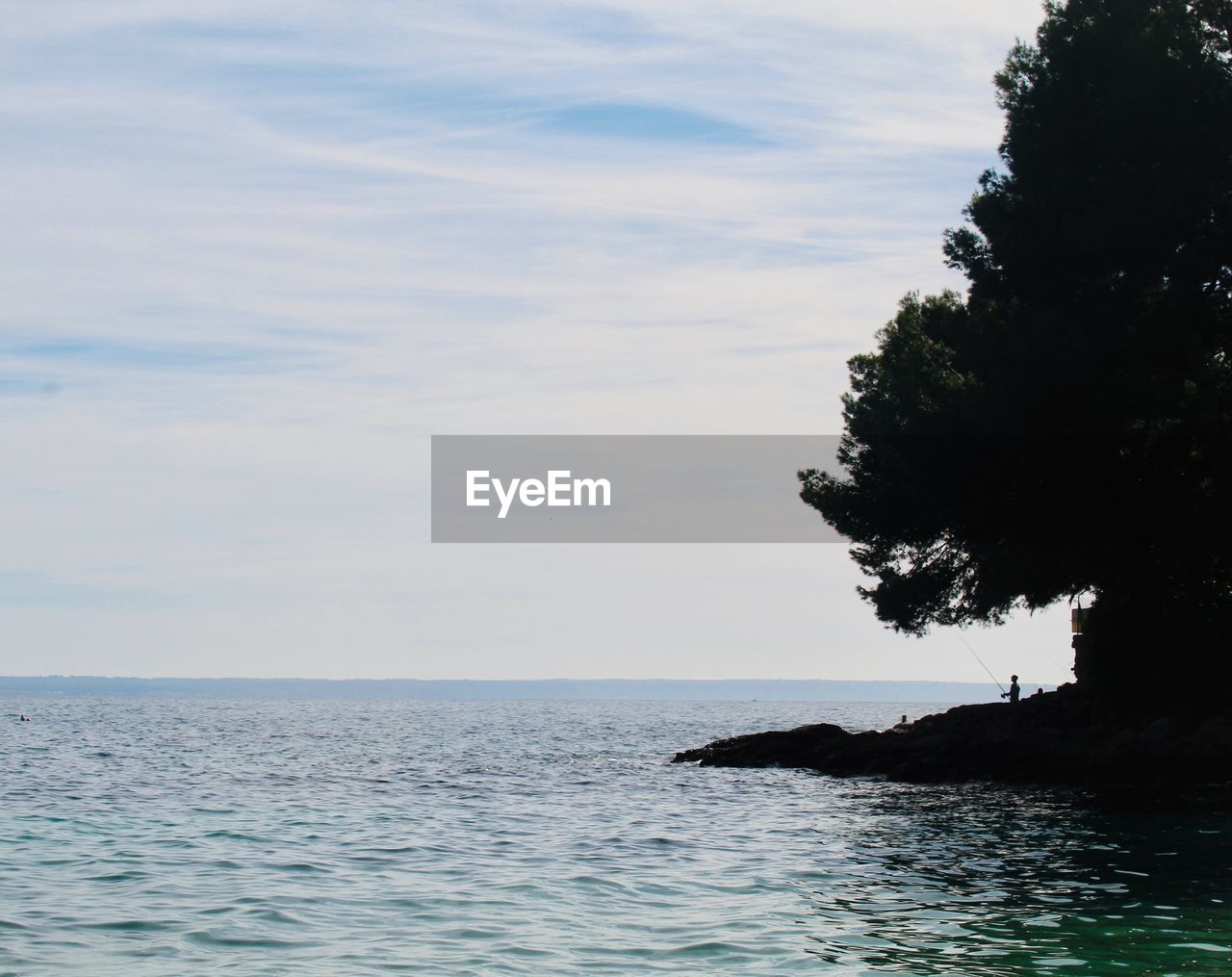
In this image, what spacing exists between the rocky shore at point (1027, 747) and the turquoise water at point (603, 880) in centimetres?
285

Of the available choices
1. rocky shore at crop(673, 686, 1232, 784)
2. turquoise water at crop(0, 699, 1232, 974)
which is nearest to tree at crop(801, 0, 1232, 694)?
rocky shore at crop(673, 686, 1232, 784)

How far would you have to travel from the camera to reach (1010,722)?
46188 millimetres

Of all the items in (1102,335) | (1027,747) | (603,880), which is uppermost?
(1102,335)

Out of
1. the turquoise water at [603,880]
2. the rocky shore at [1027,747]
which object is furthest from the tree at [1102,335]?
the turquoise water at [603,880]

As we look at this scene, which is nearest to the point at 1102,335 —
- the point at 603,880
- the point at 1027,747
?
the point at 1027,747

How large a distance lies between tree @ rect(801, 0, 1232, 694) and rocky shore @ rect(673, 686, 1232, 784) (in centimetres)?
320

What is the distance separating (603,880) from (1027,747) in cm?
2411

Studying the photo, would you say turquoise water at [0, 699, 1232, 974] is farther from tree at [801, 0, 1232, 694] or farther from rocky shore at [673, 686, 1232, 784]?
tree at [801, 0, 1232, 694]

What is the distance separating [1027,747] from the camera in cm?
4200

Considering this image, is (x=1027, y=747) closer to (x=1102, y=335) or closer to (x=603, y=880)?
(x=1102, y=335)

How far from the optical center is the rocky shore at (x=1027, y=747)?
1430 inches

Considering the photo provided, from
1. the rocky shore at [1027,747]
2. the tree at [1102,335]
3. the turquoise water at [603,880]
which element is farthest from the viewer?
the rocky shore at [1027,747]

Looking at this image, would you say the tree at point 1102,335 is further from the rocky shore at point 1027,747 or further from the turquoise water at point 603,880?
the turquoise water at point 603,880

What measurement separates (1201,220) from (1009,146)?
5065mm
